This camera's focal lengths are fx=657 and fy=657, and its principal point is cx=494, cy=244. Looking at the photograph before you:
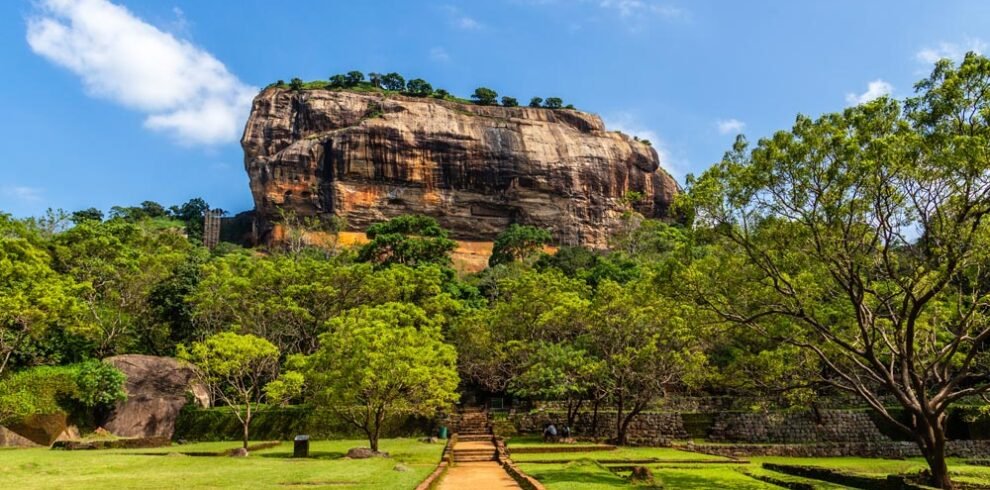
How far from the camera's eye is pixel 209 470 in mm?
16406

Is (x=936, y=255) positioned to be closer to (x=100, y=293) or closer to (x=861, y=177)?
(x=861, y=177)

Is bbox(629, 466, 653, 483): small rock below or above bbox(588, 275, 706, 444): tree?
below

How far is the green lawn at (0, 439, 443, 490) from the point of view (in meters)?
13.1

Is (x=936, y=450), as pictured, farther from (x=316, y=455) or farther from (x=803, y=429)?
(x=316, y=455)

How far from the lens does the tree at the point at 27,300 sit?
26125 millimetres

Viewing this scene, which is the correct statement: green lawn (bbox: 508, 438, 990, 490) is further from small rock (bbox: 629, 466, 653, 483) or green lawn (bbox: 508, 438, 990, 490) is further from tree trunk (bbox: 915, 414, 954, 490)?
tree trunk (bbox: 915, 414, 954, 490)

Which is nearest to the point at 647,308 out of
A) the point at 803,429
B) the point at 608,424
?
the point at 608,424

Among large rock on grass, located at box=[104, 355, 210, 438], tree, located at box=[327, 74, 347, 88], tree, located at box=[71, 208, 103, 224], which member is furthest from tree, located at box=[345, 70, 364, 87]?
large rock on grass, located at box=[104, 355, 210, 438]

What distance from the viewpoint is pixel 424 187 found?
8312 centimetres

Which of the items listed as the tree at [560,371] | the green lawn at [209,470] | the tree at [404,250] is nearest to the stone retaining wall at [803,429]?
the tree at [560,371]

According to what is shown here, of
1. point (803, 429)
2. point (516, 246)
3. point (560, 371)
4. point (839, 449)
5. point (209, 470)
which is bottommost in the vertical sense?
point (839, 449)

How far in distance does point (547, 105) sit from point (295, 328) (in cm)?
7133

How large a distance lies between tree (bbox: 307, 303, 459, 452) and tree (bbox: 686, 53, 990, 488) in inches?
384

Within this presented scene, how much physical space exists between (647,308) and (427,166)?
2359 inches
